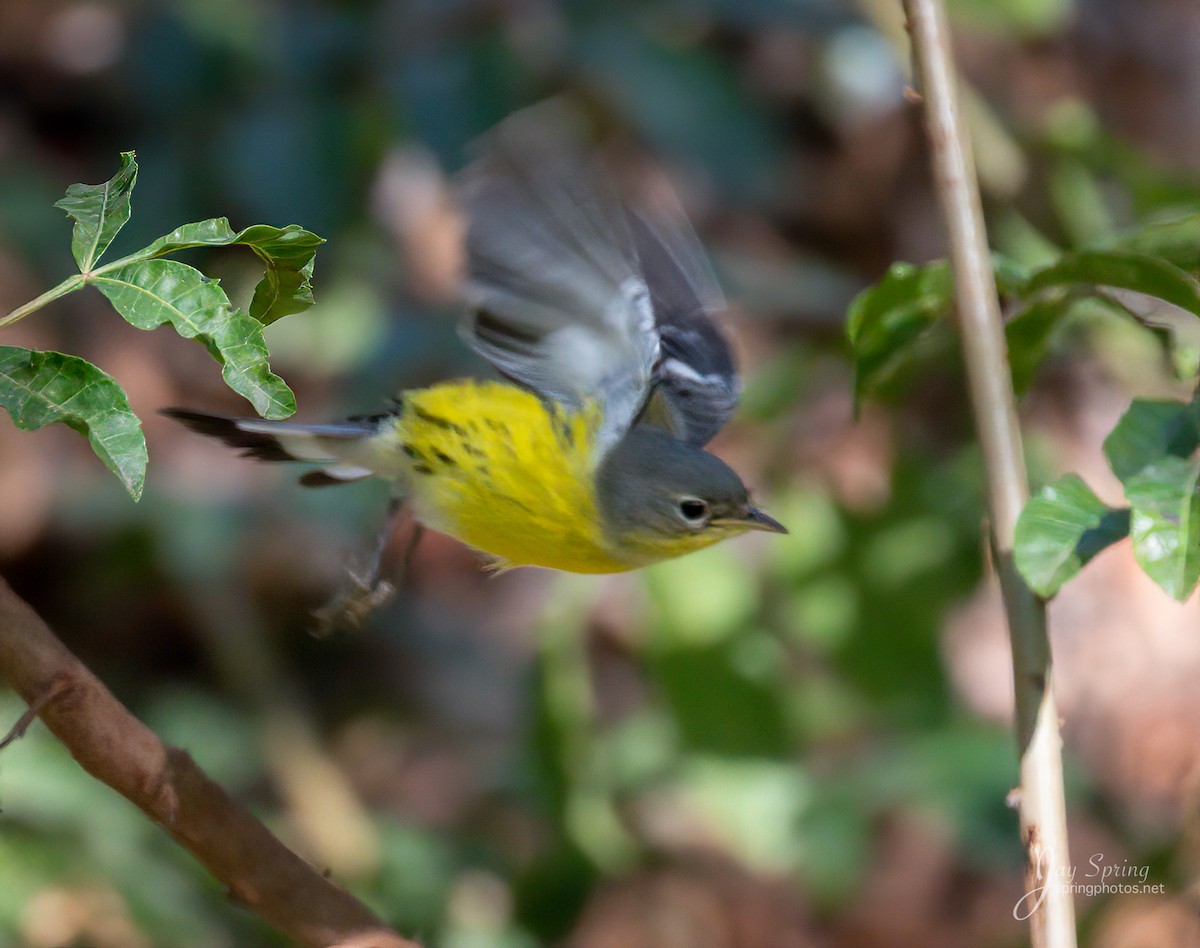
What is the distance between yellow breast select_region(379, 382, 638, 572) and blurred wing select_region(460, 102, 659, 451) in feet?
0.20

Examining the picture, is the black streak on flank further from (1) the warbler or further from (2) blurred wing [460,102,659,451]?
(2) blurred wing [460,102,659,451]

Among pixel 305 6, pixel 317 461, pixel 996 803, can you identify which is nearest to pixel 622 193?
pixel 317 461

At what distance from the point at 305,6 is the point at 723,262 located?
4.73 feet

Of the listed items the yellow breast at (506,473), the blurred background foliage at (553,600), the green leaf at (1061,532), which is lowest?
the blurred background foliage at (553,600)

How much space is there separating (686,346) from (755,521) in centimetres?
40

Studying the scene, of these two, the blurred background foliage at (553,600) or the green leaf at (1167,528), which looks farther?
the blurred background foliage at (553,600)

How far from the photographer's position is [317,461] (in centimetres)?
240

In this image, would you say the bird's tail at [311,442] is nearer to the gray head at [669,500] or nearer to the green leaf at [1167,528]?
the gray head at [669,500]

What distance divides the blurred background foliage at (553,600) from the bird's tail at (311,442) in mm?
170

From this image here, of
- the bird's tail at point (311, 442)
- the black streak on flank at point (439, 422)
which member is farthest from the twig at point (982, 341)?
the bird's tail at point (311, 442)

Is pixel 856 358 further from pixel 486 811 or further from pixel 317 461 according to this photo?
pixel 486 811

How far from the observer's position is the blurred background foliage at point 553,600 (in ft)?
10.4

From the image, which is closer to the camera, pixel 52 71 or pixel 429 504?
pixel 429 504

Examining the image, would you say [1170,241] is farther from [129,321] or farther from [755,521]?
[129,321]
